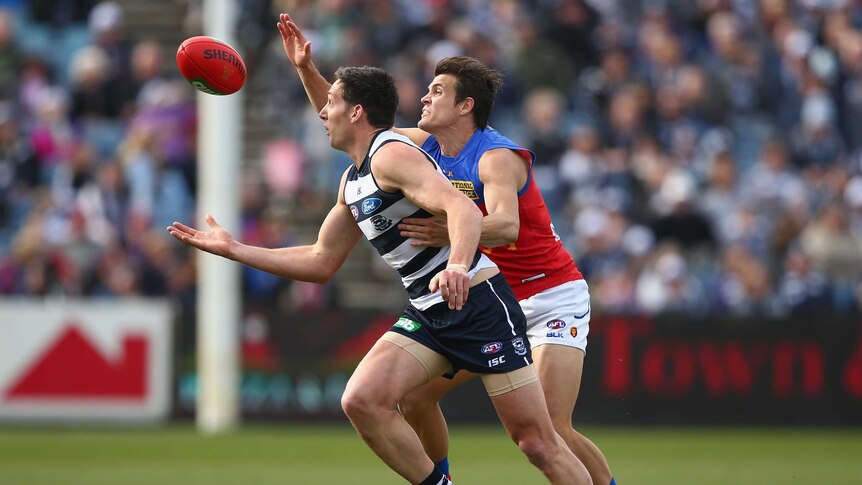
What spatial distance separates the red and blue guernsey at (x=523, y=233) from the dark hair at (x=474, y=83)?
0.12 metres

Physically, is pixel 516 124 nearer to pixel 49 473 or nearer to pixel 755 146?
pixel 755 146

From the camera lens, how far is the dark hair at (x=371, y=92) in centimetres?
753

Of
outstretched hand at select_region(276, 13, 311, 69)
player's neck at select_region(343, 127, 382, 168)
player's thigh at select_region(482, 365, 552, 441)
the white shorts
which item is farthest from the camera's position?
outstretched hand at select_region(276, 13, 311, 69)

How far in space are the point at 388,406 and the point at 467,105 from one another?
183 cm

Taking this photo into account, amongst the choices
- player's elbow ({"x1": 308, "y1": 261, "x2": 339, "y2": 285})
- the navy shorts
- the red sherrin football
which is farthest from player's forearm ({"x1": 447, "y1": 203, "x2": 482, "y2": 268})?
the red sherrin football

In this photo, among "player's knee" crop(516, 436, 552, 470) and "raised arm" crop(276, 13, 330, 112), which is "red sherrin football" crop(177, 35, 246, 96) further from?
"player's knee" crop(516, 436, 552, 470)

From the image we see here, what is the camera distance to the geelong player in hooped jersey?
7.94m

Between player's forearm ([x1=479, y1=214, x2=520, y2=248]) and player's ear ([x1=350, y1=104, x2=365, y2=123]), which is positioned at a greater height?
player's ear ([x1=350, y1=104, x2=365, y2=123])

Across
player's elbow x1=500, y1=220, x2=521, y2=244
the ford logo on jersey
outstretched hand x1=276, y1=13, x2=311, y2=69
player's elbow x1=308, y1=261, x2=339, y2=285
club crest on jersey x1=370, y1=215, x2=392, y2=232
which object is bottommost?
player's elbow x1=308, y1=261, x2=339, y2=285

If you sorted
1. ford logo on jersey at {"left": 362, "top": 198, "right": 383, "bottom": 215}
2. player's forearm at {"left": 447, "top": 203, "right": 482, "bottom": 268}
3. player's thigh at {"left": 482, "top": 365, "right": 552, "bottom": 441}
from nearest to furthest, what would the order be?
player's forearm at {"left": 447, "top": 203, "right": 482, "bottom": 268}
player's thigh at {"left": 482, "top": 365, "right": 552, "bottom": 441}
ford logo on jersey at {"left": 362, "top": 198, "right": 383, "bottom": 215}

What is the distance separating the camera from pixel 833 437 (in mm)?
16266

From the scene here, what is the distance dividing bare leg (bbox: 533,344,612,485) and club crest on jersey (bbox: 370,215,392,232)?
136cm

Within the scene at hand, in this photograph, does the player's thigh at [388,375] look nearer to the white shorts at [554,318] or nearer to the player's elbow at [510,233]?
the player's elbow at [510,233]

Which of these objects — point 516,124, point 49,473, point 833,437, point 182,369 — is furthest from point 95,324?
point 833,437
